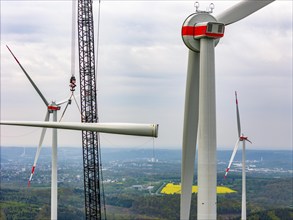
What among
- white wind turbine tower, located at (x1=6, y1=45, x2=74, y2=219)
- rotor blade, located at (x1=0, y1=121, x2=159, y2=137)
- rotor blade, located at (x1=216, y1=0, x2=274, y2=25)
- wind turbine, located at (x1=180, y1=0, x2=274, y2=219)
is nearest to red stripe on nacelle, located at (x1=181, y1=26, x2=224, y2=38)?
wind turbine, located at (x1=180, y1=0, x2=274, y2=219)

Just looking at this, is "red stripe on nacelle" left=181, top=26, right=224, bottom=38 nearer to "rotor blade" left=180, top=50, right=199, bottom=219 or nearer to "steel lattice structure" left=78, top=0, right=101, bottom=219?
"rotor blade" left=180, top=50, right=199, bottom=219

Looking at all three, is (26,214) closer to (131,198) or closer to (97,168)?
(131,198)

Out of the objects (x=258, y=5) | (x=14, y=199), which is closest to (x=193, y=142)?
(x=258, y=5)

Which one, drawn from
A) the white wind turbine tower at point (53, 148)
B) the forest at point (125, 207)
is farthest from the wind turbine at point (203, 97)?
the forest at point (125, 207)

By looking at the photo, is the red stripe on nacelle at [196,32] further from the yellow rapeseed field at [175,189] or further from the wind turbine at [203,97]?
the yellow rapeseed field at [175,189]

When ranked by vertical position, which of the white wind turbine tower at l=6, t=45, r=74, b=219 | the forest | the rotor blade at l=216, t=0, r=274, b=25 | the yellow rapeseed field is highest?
the rotor blade at l=216, t=0, r=274, b=25

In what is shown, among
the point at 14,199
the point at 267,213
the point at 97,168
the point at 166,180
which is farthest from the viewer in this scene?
the point at 166,180

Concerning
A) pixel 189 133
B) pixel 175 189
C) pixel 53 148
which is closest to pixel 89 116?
pixel 53 148
